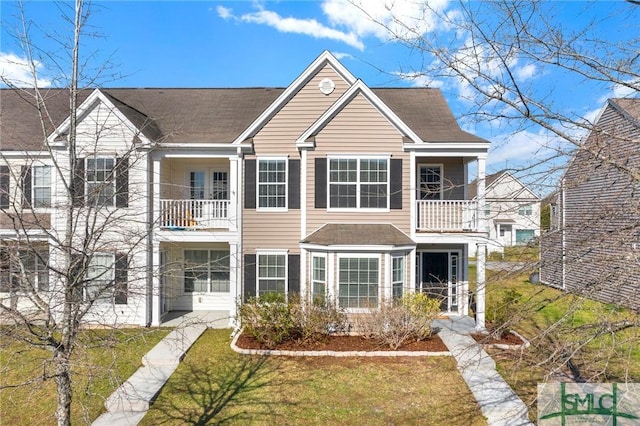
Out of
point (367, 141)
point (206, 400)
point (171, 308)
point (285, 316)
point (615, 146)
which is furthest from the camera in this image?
point (171, 308)

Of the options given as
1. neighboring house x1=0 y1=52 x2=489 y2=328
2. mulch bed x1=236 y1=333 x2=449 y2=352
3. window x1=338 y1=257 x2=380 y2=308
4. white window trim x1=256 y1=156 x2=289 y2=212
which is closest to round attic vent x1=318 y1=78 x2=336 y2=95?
neighboring house x1=0 y1=52 x2=489 y2=328

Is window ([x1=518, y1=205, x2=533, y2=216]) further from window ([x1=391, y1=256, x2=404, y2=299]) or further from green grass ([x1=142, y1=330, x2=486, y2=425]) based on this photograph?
window ([x1=391, y1=256, x2=404, y2=299])

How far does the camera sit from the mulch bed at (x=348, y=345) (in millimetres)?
9500

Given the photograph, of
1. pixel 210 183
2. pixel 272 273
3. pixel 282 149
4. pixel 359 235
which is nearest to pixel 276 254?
pixel 272 273

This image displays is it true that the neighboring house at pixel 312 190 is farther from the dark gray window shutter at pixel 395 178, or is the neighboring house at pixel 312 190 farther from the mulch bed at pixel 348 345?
the mulch bed at pixel 348 345

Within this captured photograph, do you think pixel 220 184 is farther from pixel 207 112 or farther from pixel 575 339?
pixel 575 339

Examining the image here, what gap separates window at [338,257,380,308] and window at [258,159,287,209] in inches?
121

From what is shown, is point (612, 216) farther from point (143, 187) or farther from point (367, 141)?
point (143, 187)

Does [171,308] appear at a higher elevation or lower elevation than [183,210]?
lower

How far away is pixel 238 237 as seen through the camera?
12.1 metres

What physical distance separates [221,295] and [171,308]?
6.18 feet

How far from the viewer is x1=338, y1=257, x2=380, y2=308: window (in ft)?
35.4

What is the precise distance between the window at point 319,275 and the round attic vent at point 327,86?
18.6ft

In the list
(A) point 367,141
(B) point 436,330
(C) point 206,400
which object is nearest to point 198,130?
(A) point 367,141
